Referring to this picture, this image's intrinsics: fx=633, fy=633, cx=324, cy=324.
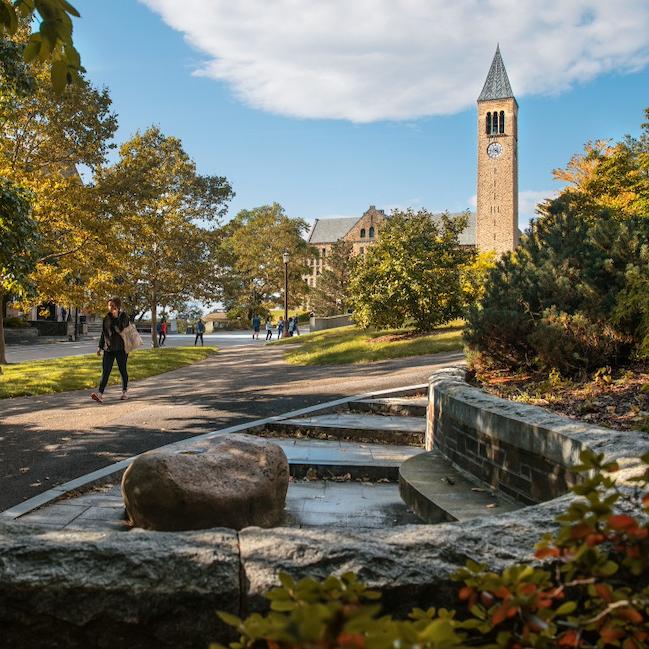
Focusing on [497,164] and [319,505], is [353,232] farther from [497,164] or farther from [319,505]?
[319,505]

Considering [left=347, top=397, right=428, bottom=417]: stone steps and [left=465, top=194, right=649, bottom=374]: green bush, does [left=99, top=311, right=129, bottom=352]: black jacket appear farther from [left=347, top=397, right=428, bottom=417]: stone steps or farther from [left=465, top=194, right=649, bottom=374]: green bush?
[left=465, top=194, right=649, bottom=374]: green bush

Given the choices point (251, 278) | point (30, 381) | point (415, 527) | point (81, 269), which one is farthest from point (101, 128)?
point (251, 278)

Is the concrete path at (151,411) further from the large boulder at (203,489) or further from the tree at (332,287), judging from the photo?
the tree at (332,287)

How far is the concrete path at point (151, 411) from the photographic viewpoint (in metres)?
6.61

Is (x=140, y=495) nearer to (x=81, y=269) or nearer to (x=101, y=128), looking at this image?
(x=81, y=269)

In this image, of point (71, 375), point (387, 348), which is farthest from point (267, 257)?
point (71, 375)

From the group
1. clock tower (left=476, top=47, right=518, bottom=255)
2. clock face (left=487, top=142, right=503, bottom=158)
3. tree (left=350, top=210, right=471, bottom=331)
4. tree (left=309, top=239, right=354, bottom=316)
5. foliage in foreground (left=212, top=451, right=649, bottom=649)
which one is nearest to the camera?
foliage in foreground (left=212, top=451, right=649, bottom=649)

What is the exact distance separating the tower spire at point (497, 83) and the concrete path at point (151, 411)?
7073 centimetres

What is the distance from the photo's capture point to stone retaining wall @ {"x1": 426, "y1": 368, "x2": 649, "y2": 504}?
3697mm

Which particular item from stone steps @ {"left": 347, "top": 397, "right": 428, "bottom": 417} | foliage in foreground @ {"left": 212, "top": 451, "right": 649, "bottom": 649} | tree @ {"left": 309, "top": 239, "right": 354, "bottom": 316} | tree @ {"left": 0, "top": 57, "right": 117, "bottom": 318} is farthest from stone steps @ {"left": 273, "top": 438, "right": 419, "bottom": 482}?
tree @ {"left": 309, "top": 239, "right": 354, "bottom": 316}

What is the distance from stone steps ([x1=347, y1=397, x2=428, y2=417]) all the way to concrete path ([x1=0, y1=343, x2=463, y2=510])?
82 centimetres

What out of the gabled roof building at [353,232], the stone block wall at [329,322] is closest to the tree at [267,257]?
the stone block wall at [329,322]

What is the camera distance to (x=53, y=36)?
97.7 inches

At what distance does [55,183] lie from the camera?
18203 mm
